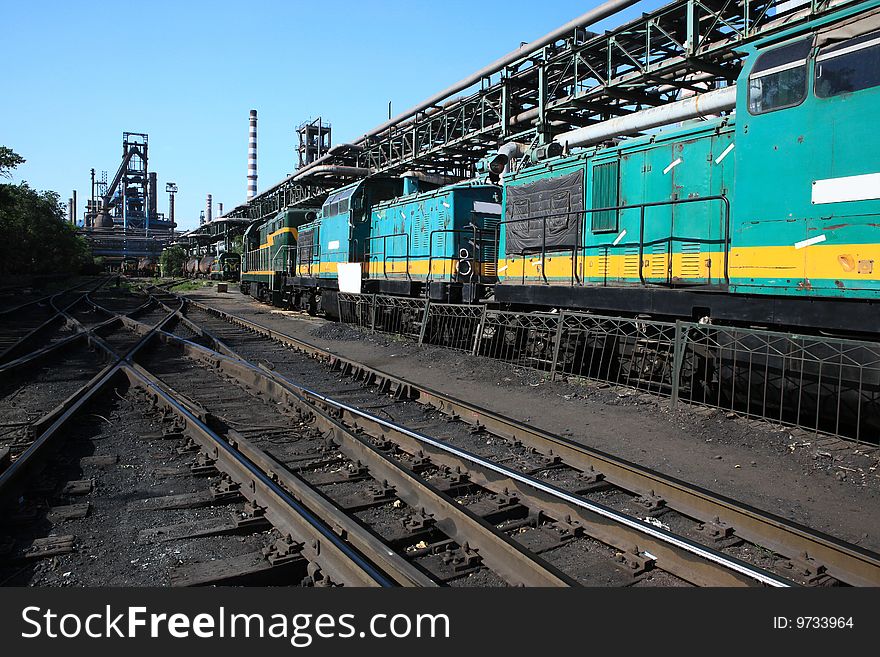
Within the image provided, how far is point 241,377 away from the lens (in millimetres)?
9742

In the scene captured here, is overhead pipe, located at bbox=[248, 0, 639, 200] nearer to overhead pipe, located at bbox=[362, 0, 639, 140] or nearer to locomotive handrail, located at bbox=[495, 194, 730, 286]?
overhead pipe, located at bbox=[362, 0, 639, 140]

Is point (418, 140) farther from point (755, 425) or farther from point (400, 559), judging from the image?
point (400, 559)

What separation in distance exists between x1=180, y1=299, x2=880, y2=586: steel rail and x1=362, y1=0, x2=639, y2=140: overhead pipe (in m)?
11.2

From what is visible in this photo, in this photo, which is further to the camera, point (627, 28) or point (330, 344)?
point (330, 344)

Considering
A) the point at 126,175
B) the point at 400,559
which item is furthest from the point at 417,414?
the point at 126,175

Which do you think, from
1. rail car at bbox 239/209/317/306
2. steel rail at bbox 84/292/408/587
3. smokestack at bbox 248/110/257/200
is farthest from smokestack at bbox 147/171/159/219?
steel rail at bbox 84/292/408/587

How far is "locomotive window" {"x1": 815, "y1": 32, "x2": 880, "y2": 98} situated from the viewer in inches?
217

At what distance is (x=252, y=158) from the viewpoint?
7838 cm

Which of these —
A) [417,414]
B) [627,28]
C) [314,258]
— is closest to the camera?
[417,414]

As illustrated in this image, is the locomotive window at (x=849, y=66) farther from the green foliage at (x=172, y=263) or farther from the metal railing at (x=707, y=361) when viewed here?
the green foliage at (x=172, y=263)

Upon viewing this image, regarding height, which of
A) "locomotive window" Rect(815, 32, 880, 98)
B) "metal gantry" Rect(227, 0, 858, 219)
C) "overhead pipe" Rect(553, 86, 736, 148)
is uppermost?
"metal gantry" Rect(227, 0, 858, 219)

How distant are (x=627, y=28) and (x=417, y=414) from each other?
11.2 m

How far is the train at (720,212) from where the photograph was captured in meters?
5.73

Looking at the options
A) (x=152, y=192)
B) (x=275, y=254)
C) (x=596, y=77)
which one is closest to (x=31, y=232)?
(x=275, y=254)
